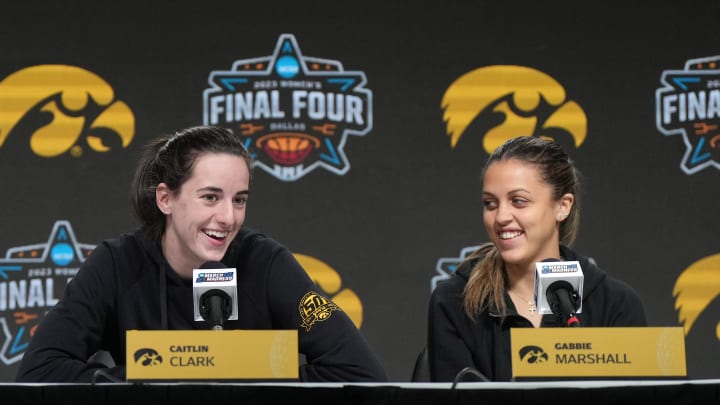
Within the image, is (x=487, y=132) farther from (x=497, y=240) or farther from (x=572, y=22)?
(x=497, y=240)

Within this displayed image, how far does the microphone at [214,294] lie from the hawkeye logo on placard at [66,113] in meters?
1.90

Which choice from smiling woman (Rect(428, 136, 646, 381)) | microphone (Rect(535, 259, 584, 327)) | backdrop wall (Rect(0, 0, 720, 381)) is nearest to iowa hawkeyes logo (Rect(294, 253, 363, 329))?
backdrop wall (Rect(0, 0, 720, 381))

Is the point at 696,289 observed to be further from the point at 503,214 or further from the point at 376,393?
the point at 376,393

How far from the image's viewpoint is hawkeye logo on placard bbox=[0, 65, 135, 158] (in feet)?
12.0

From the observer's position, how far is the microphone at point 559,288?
5.90 ft

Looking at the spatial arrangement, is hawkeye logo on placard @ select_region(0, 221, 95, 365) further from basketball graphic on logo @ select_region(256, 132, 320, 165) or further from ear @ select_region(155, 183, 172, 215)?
ear @ select_region(155, 183, 172, 215)

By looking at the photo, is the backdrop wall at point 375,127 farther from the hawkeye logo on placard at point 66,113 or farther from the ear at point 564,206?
the ear at point 564,206

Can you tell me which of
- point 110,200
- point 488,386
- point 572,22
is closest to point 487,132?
point 572,22

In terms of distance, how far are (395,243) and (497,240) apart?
1437 millimetres

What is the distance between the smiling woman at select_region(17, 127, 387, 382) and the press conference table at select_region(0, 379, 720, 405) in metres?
0.66

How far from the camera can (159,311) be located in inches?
89.4

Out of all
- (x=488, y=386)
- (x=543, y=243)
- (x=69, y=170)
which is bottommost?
(x=488, y=386)

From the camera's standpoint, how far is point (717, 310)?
3.67 metres

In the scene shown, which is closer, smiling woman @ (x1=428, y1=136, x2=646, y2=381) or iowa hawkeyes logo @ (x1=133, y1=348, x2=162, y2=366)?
iowa hawkeyes logo @ (x1=133, y1=348, x2=162, y2=366)
